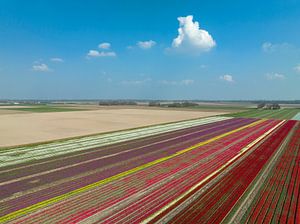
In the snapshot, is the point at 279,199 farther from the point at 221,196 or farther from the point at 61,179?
the point at 61,179

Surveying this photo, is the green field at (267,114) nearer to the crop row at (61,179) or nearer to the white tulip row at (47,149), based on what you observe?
the white tulip row at (47,149)

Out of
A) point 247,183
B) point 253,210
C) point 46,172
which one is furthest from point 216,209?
point 46,172

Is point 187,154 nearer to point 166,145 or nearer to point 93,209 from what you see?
point 166,145

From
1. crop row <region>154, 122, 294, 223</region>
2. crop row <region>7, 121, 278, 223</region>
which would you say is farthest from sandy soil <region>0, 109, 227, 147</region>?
crop row <region>154, 122, 294, 223</region>

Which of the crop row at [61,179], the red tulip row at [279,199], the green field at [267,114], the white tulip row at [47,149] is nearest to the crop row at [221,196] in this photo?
the red tulip row at [279,199]

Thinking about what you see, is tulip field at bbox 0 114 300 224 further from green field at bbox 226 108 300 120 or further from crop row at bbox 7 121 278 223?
green field at bbox 226 108 300 120

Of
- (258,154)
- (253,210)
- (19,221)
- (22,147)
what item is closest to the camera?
(19,221)
